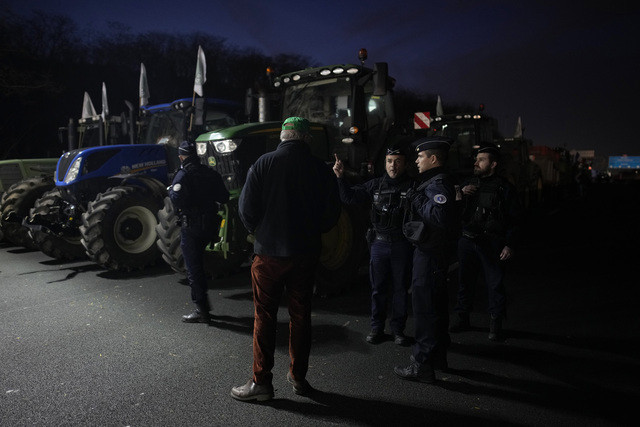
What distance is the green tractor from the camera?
6.15m

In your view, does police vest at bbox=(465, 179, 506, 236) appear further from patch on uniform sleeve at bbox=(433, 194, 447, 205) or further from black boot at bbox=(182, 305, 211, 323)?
black boot at bbox=(182, 305, 211, 323)

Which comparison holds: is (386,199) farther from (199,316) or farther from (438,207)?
(199,316)

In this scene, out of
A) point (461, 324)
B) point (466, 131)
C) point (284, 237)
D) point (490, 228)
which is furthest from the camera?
point (466, 131)

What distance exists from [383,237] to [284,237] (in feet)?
4.77

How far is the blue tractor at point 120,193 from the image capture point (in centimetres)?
736

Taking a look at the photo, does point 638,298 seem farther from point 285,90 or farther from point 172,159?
point 172,159

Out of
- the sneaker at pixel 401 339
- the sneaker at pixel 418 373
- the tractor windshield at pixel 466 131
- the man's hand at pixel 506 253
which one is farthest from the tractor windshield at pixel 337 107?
the tractor windshield at pixel 466 131

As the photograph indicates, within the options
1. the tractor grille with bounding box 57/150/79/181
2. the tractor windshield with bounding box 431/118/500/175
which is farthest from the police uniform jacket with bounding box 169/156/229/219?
the tractor windshield with bounding box 431/118/500/175

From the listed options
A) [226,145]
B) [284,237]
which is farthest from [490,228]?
[226,145]

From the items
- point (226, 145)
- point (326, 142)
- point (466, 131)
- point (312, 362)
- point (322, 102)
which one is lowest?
point (312, 362)

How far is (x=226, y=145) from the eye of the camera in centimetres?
645

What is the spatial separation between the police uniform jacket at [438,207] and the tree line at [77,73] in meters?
15.5

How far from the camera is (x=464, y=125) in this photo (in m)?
12.9

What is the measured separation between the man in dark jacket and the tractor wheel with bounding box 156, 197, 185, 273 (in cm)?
325
